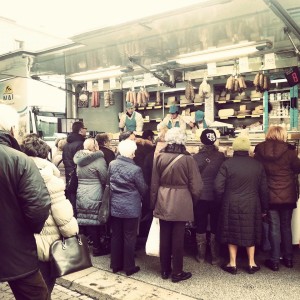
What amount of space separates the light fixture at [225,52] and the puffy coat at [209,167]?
2207 mm

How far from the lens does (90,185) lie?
540cm

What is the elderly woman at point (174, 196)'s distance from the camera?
4535 mm

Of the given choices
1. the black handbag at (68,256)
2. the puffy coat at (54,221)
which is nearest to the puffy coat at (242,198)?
the black handbag at (68,256)

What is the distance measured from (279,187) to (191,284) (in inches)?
67.7

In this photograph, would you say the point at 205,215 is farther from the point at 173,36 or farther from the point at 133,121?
the point at 133,121

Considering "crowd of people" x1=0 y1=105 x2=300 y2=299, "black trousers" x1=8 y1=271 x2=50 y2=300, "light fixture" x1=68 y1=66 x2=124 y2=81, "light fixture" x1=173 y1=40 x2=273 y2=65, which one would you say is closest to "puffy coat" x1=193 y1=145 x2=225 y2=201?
"crowd of people" x1=0 y1=105 x2=300 y2=299

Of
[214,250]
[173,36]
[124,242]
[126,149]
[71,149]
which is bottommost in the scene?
[214,250]

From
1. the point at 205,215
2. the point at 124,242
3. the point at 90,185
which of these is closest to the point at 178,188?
the point at 205,215

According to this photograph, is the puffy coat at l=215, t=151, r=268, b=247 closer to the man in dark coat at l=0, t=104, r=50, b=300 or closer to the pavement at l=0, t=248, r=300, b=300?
the pavement at l=0, t=248, r=300, b=300

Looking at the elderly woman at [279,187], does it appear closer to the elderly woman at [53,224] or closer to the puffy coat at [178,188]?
the puffy coat at [178,188]

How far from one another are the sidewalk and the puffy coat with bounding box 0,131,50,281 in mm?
1901

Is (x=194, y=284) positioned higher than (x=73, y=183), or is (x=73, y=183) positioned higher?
(x=73, y=183)

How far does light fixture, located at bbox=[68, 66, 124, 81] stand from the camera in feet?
27.5

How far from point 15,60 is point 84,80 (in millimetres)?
1810
